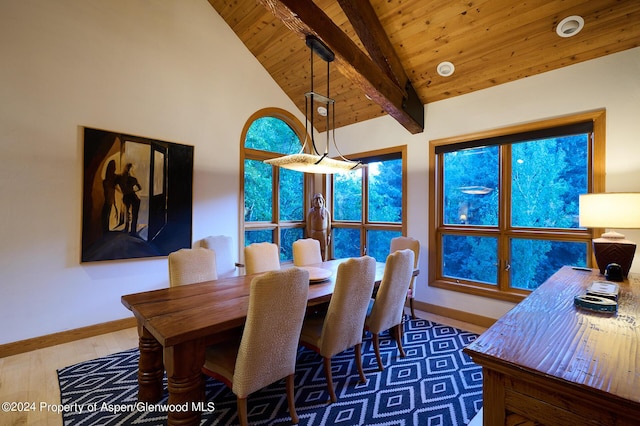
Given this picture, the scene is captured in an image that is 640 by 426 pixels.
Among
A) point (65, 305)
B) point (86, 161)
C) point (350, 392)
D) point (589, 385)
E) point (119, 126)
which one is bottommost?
point (350, 392)

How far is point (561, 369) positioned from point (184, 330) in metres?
1.53

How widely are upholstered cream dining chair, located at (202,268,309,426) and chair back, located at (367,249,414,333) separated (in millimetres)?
854

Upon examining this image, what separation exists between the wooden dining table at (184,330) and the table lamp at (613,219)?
6.91 feet

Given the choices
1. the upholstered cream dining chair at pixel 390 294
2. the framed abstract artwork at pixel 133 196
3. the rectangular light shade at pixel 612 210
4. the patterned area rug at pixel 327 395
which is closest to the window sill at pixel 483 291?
the patterned area rug at pixel 327 395

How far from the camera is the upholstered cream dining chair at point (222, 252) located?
3783mm

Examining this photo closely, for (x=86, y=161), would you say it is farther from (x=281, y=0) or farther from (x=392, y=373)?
(x=392, y=373)

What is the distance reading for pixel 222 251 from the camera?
3.86m

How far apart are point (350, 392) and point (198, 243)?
2.62 m

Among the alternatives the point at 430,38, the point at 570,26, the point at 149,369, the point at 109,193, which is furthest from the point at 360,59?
the point at 149,369

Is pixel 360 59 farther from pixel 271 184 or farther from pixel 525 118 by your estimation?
pixel 271 184

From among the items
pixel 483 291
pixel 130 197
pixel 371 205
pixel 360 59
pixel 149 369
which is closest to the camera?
pixel 149 369

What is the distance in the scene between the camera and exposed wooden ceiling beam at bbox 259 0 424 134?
2.30 meters

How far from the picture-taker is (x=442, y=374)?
239cm

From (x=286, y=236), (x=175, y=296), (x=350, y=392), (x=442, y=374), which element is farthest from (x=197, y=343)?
(x=286, y=236)
